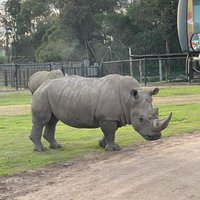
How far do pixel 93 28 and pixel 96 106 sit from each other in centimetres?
4923

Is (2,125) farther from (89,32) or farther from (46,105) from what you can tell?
(89,32)

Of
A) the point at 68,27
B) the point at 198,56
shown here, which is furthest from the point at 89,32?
the point at 198,56

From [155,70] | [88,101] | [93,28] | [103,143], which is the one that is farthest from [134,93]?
[93,28]

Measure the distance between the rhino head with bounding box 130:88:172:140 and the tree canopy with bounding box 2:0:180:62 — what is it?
2591 cm

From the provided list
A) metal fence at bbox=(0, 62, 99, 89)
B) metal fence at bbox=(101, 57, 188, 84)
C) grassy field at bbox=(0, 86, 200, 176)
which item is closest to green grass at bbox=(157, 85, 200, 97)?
metal fence at bbox=(101, 57, 188, 84)

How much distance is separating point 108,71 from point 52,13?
1615 inches

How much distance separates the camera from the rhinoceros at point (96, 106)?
28.7 ft

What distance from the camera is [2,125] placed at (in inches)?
557

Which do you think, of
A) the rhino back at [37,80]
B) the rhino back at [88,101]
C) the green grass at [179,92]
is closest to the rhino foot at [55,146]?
the rhino back at [88,101]

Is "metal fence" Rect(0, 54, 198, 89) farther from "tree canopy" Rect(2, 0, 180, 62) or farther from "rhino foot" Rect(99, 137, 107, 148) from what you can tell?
"rhino foot" Rect(99, 137, 107, 148)

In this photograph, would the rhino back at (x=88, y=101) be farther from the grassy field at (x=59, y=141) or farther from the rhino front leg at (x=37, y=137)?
the grassy field at (x=59, y=141)

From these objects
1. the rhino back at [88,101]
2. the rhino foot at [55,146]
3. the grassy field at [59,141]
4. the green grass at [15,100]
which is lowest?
the grassy field at [59,141]

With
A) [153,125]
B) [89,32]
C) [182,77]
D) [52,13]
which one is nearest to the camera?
[153,125]

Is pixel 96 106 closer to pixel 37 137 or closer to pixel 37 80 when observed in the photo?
pixel 37 137
